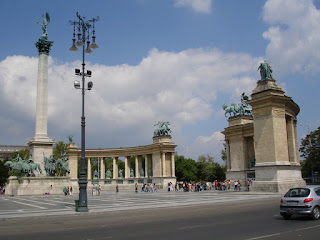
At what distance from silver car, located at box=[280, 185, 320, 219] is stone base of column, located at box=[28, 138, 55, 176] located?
43.4 m

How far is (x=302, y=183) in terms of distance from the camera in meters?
36.6

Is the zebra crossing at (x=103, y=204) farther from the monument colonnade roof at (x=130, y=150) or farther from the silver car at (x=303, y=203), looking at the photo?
the monument colonnade roof at (x=130, y=150)

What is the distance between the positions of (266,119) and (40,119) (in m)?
35.3

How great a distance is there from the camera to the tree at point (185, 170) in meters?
105

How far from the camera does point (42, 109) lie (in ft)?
174

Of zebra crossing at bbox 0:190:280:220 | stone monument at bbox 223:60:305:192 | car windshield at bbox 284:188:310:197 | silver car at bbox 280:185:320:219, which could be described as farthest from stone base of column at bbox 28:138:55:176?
silver car at bbox 280:185:320:219

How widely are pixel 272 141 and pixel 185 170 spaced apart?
71.8 meters

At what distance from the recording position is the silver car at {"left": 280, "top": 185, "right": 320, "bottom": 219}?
46.0ft

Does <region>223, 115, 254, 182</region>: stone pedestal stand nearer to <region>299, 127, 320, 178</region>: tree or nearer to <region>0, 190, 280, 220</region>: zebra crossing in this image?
<region>299, 127, 320, 178</region>: tree

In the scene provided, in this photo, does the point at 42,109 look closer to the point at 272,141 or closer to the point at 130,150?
the point at 130,150

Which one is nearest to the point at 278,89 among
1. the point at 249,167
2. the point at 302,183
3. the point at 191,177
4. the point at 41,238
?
the point at 302,183

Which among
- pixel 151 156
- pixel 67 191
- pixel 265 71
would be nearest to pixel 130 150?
pixel 151 156

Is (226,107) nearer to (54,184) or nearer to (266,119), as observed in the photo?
(266,119)

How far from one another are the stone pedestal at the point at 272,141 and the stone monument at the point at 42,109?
105 ft
